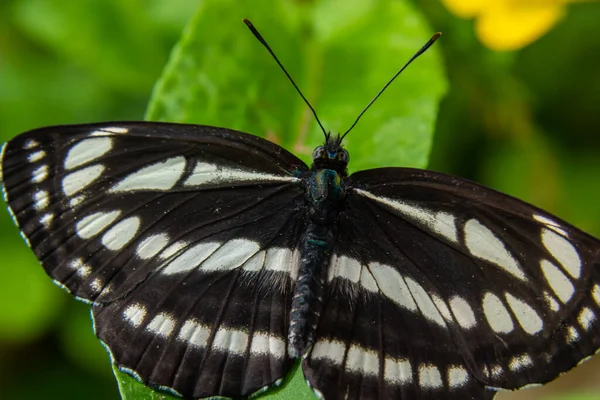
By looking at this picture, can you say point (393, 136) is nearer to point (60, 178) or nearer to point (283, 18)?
point (283, 18)

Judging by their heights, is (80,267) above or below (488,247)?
below

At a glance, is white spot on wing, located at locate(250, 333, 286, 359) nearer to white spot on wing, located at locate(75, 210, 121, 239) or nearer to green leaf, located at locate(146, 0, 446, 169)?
white spot on wing, located at locate(75, 210, 121, 239)

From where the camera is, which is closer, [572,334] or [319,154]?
[572,334]

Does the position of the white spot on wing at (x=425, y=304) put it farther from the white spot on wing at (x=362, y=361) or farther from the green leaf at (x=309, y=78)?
the green leaf at (x=309, y=78)

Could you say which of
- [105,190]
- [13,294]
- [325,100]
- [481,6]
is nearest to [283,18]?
[325,100]

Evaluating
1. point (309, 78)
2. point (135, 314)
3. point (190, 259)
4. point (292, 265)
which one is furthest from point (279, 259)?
point (309, 78)

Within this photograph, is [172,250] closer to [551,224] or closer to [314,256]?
[314,256]
